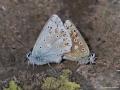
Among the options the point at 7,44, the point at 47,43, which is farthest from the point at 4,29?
the point at 47,43

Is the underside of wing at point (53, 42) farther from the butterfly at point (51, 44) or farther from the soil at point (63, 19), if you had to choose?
the soil at point (63, 19)

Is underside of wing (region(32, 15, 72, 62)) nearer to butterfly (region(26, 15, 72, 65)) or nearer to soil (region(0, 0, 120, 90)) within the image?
butterfly (region(26, 15, 72, 65))

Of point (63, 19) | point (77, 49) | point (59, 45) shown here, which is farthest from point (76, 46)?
point (63, 19)

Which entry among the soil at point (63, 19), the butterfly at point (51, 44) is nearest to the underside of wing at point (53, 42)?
the butterfly at point (51, 44)

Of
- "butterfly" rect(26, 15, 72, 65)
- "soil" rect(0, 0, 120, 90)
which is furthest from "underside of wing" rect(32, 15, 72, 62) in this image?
"soil" rect(0, 0, 120, 90)

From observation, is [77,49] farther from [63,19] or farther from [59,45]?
[63,19]
